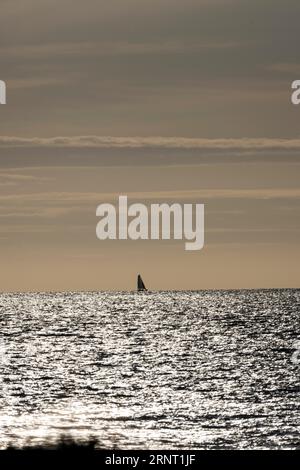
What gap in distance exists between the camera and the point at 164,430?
72750 millimetres

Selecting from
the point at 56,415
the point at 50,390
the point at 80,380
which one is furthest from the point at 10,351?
the point at 56,415

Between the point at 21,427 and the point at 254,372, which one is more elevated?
the point at 254,372

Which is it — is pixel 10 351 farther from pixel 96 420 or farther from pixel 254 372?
pixel 96 420

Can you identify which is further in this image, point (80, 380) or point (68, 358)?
point (68, 358)

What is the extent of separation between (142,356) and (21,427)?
71.1 m

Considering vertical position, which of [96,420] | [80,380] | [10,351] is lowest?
[96,420]

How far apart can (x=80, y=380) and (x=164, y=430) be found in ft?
126
